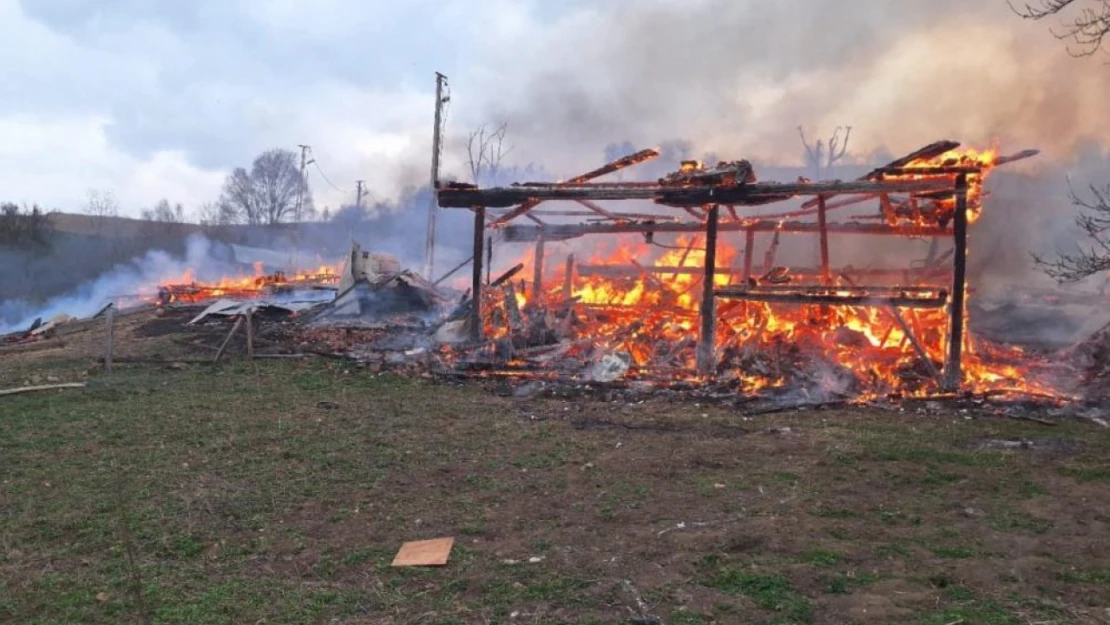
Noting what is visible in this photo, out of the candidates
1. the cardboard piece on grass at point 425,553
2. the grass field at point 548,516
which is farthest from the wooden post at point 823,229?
the cardboard piece on grass at point 425,553

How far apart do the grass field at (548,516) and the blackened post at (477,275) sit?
15.4 feet

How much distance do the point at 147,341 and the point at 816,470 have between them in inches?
587

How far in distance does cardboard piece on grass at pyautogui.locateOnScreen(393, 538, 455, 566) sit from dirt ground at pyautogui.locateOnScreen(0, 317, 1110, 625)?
9 centimetres

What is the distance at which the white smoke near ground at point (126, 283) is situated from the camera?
101 ft

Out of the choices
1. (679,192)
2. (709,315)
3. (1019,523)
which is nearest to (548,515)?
(1019,523)

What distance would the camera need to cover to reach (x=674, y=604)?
4.10 metres

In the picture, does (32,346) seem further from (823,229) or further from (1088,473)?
(1088,473)

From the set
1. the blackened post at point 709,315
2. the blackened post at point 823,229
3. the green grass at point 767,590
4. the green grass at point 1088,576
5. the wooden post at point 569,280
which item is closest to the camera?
the green grass at point 767,590

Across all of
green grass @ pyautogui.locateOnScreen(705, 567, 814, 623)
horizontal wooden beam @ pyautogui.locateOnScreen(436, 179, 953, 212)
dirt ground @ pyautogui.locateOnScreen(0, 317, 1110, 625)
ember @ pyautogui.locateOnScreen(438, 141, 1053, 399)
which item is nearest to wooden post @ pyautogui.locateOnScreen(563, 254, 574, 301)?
ember @ pyautogui.locateOnScreen(438, 141, 1053, 399)

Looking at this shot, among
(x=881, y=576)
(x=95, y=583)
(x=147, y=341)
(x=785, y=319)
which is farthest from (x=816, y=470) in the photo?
(x=147, y=341)

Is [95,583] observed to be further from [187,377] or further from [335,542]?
[187,377]

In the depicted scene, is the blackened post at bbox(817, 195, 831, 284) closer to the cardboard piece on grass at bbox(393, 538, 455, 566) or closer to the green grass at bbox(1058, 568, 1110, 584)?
the green grass at bbox(1058, 568, 1110, 584)

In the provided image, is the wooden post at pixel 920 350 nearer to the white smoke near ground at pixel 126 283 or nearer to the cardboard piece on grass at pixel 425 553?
the cardboard piece on grass at pixel 425 553

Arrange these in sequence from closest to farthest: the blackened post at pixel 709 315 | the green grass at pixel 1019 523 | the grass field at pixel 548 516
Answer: the grass field at pixel 548 516 < the green grass at pixel 1019 523 < the blackened post at pixel 709 315
